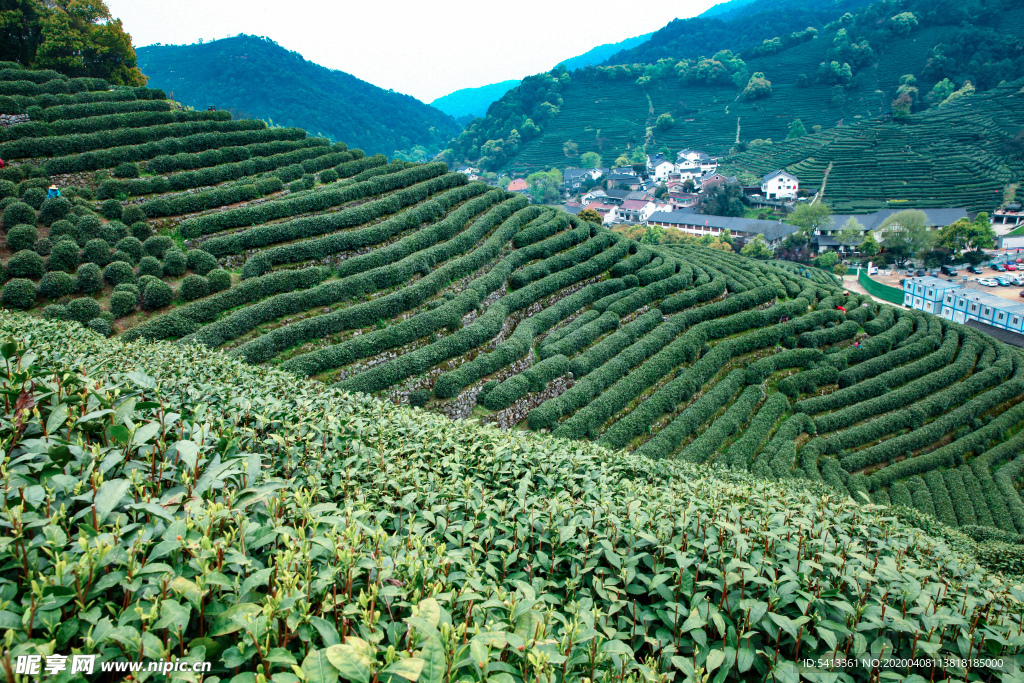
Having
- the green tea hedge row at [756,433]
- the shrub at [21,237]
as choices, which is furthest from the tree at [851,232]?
the shrub at [21,237]

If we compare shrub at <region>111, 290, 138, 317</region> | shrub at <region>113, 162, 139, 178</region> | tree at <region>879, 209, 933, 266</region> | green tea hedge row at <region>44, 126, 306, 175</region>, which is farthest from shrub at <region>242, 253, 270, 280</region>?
tree at <region>879, 209, 933, 266</region>

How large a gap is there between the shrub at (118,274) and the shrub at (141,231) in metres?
2.53

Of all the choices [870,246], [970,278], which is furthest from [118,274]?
[970,278]

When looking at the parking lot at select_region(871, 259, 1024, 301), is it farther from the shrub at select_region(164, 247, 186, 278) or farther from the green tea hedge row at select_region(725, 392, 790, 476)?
the shrub at select_region(164, 247, 186, 278)

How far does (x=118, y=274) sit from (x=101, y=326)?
2811mm

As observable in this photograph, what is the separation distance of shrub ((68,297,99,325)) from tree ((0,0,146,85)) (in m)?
26.0

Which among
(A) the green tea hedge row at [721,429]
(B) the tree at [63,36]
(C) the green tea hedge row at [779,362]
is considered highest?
(B) the tree at [63,36]

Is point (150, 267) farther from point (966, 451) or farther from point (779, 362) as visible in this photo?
point (966, 451)

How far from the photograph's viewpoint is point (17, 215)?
17.3m

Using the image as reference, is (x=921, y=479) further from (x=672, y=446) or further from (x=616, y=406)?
(x=616, y=406)

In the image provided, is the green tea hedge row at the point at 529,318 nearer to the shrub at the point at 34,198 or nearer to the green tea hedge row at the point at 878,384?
the green tea hedge row at the point at 878,384

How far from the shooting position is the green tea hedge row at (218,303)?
15.4 m

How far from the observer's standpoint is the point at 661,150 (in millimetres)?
111000

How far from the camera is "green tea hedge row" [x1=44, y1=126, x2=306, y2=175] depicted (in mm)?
Answer: 21766
